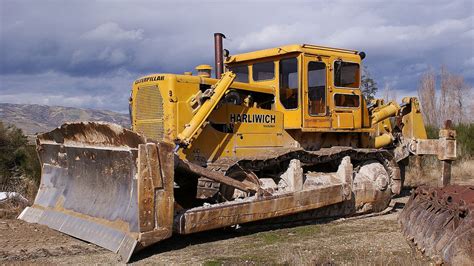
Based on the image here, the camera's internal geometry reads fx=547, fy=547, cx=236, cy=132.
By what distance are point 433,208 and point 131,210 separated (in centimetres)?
349

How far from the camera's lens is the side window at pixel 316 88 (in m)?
9.40

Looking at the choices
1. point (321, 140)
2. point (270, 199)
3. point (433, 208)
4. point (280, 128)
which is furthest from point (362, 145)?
point (433, 208)

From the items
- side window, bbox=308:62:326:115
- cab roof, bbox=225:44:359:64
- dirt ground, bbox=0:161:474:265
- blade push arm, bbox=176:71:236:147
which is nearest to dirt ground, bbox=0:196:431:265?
dirt ground, bbox=0:161:474:265

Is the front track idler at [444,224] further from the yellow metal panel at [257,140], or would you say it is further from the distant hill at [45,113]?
the distant hill at [45,113]

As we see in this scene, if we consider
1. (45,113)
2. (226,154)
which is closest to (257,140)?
(226,154)

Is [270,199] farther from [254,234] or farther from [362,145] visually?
[362,145]

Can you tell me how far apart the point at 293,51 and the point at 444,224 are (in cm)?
457

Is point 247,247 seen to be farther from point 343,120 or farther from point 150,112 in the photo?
point 343,120

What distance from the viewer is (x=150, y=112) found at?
851 centimetres

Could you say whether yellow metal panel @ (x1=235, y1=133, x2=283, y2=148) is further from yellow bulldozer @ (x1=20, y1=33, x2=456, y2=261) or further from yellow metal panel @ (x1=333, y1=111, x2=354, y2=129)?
yellow metal panel @ (x1=333, y1=111, x2=354, y2=129)

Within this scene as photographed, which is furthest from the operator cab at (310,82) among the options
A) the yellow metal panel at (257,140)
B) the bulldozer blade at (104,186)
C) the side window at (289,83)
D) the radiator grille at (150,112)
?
the bulldozer blade at (104,186)

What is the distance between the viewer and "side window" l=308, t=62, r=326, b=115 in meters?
9.40

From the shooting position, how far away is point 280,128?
30.8 ft

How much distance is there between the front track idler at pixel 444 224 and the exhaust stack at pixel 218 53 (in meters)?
4.37
